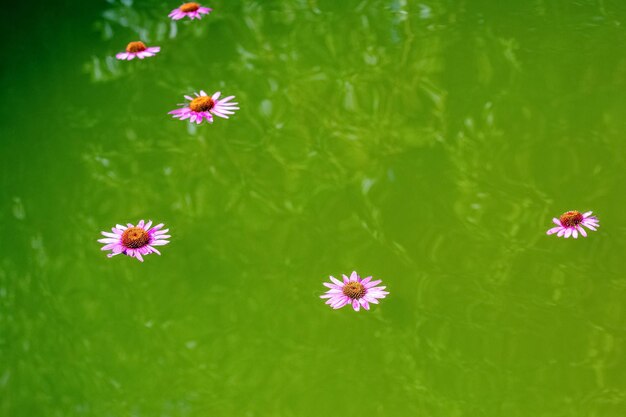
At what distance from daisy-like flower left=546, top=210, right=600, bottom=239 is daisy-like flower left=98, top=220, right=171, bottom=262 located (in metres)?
0.93

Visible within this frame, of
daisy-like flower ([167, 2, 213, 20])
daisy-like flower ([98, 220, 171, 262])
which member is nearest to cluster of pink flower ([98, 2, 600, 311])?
daisy-like flower ([98, 220, 171, 262])

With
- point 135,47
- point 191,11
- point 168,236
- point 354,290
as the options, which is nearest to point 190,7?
point 191,11

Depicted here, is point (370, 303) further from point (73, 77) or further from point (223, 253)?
point (73, 77)

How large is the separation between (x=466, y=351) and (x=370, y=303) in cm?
23

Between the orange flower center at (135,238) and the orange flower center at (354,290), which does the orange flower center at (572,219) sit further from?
the orange flower center at (135,238)

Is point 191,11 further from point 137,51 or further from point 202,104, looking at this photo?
point 202,104

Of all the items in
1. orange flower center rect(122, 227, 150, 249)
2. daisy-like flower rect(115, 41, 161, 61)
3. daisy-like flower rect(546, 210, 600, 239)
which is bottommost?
orange flower center rect(122, 227, 150, 249)

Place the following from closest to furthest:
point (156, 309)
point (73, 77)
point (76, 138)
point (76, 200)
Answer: point (156, 309), point (76, 200), point (76, 138), point (73, 77)

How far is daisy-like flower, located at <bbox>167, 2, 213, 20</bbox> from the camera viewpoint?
259 centimetres

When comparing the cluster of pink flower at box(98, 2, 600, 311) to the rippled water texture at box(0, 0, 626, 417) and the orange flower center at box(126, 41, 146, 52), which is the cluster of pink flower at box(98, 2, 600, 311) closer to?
the rippled water texture at box(0, 0, 626, 417)

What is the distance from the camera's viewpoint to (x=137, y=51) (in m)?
2.45

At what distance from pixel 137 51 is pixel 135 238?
0.81 m

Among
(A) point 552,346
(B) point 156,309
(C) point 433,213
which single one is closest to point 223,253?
Result: (B) point 156,309

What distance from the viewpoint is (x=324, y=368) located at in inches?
64.6
